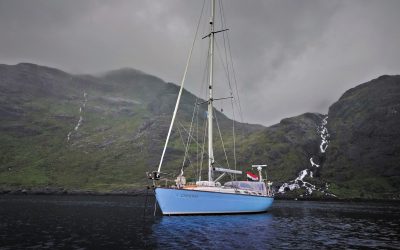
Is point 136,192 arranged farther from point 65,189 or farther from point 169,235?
point 169,235

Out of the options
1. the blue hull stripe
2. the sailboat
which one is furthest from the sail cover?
the blue hull stripe

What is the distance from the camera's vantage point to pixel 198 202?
135ft

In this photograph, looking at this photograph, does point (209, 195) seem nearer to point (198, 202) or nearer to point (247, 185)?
point (198, 202)

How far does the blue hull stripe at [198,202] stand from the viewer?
3956 cm

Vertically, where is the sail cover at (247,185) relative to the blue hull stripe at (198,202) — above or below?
above

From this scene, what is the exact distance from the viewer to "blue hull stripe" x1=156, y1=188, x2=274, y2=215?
130 feet

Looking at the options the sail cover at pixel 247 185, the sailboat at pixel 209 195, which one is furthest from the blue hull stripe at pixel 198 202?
the sail cover at pixel 247 185

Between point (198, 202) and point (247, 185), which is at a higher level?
point (247, 185)

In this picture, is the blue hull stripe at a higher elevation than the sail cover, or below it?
below

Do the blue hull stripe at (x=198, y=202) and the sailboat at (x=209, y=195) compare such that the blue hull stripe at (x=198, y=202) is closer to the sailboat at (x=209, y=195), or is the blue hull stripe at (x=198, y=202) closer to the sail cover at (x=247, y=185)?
the sailboat at (x=209, y=195)

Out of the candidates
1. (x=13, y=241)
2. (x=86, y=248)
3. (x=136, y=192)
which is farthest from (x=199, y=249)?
(x=136, y=192)

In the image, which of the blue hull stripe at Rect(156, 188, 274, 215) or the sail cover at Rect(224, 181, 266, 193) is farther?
the sail cover at Rect(224, 181, 266, 193)

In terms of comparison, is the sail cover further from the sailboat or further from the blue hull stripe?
the blue hull stripe

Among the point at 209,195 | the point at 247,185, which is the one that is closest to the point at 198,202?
the point at 209,195
